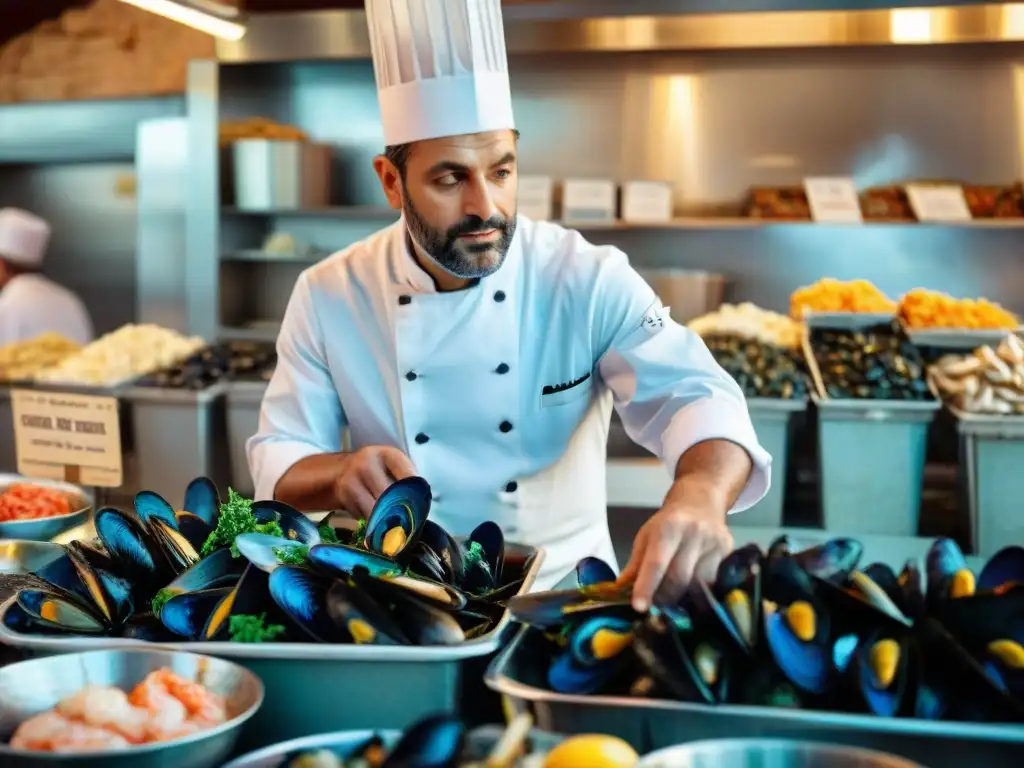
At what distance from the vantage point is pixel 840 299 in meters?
4.09

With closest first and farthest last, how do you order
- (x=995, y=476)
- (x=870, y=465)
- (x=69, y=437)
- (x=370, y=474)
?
(x=370, y=474) < (x=69, y=437) < (x=995, y=476) < (x=870, y=465)

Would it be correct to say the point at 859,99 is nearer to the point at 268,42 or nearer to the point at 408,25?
the point at 268,42

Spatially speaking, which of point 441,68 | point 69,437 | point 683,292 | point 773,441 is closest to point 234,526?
point 441,68

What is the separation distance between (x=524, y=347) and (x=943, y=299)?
2.33m

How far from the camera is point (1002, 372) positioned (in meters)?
3.45

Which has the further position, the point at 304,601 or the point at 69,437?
the point at 69,437

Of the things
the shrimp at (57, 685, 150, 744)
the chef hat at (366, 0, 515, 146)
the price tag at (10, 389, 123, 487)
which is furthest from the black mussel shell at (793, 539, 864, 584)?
the price tag at (10, 389, 123, 487)

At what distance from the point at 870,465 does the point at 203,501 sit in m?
2.48

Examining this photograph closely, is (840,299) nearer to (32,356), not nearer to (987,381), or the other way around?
(987,381)

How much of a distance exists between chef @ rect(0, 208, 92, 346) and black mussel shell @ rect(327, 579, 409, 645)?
4745 millimetres

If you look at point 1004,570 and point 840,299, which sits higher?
point 840,299

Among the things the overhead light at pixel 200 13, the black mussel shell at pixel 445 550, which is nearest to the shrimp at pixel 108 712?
the black mussel shell at pixel 445 550

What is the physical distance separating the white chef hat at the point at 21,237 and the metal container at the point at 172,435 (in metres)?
2.15

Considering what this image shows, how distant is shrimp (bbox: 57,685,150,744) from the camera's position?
106 centimetres
